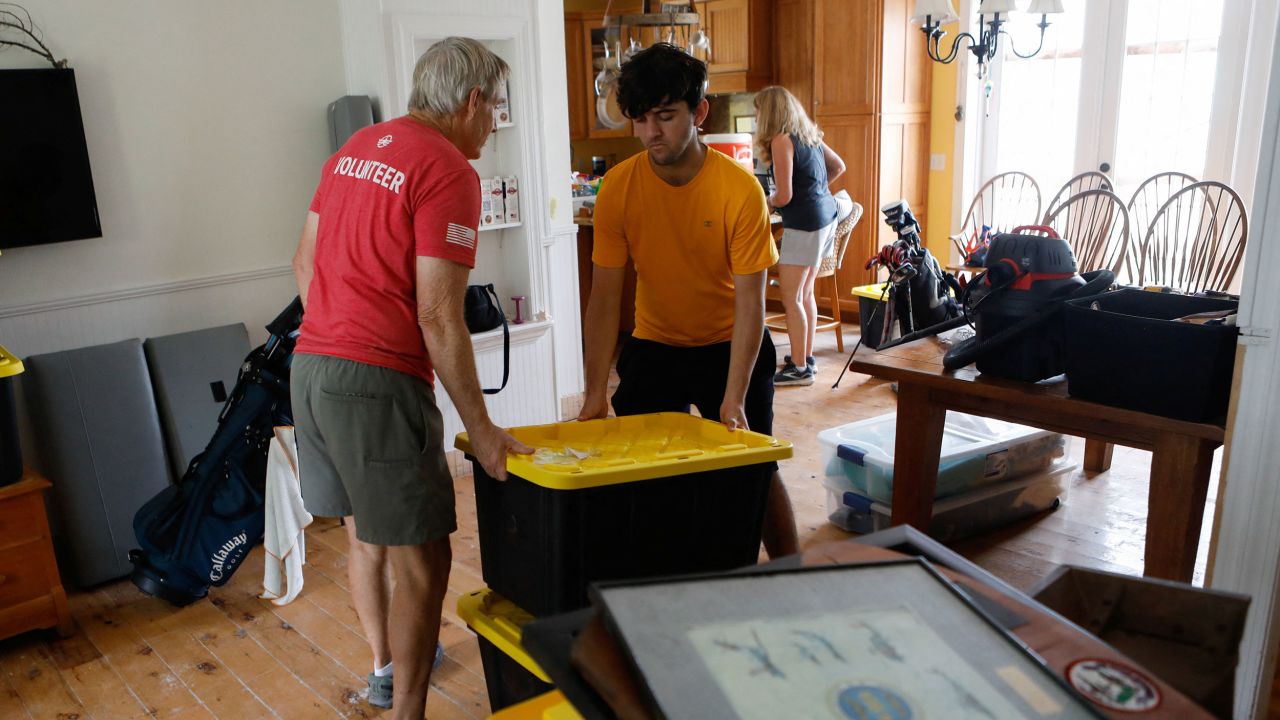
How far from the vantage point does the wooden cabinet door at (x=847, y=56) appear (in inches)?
229

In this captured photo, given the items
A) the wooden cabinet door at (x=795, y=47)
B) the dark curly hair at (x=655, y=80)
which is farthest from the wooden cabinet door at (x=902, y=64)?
the dark curly hair at (x=655, y=80)

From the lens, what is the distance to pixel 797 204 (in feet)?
16.3

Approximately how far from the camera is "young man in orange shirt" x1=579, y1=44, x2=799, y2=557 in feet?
6.78

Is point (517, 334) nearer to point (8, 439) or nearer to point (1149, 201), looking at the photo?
point (8, 439)

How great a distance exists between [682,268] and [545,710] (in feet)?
4.67

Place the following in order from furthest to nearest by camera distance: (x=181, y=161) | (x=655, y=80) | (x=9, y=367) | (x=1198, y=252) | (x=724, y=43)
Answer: (x=724, y=43) → (x=1198, y=252) → (x=181, y=161) → (x=9, y=367) → (x=655, y=80)

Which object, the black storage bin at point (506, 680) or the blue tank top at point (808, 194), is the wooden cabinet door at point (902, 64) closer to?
the blue tank top at point (808, 194)

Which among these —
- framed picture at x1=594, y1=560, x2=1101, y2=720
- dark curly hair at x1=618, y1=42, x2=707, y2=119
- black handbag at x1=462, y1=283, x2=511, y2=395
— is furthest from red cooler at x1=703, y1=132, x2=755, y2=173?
framed picture at x1=594, y1=560, x2=1101, y2=720

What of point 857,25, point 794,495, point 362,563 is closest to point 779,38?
point 857,25

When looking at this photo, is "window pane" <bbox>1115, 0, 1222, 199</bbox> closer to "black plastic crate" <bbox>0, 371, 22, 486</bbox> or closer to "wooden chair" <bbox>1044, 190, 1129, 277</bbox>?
"wooden chair" <bbox>1044, 190, 1129, 277</bbox>

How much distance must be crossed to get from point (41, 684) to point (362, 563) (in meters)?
1.01

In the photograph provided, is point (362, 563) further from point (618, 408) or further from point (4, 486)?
point (4, 486)

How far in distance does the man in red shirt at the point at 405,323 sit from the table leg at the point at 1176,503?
4.38ft

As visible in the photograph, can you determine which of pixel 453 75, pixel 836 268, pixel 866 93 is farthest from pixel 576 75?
pixel 453 75
